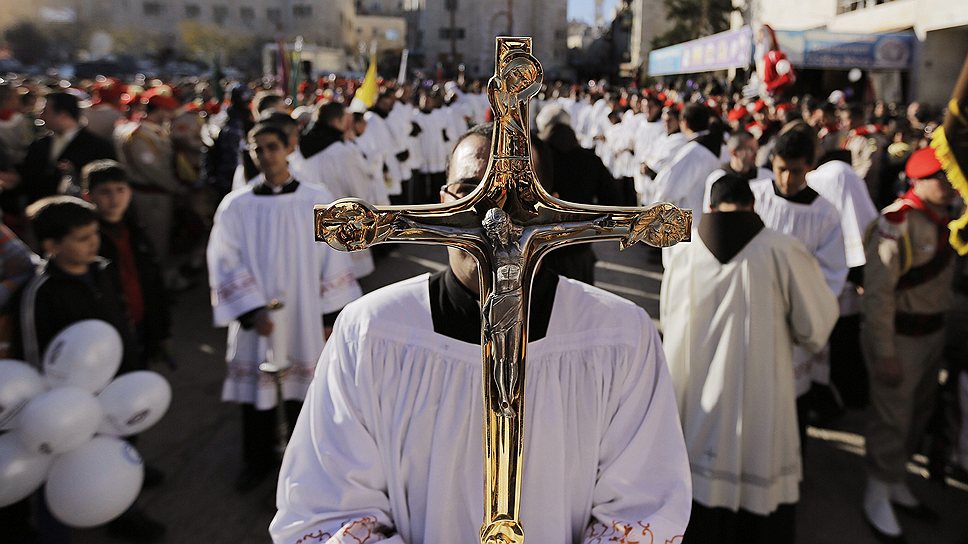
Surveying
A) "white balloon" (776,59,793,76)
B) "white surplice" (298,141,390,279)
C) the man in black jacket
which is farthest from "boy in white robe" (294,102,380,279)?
"white balloon" (776,59,793,76)

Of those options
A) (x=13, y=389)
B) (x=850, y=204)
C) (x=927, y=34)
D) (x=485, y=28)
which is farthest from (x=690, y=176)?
(x=485, y=28)

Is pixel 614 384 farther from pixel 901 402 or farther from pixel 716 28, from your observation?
pixel 716 28

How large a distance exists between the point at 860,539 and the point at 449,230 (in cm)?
337

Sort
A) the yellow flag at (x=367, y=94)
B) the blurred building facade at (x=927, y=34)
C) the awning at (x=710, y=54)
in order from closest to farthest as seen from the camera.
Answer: the yellow flag at (x=367, y=94) < the awning at (x=710, y=54) < the blurred building facade at (x=927, y=34)

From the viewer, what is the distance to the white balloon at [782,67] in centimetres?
803

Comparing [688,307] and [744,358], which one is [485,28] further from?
→ [744,358]

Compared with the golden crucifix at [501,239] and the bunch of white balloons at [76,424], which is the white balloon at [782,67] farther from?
the golden crucifix at [501,239]

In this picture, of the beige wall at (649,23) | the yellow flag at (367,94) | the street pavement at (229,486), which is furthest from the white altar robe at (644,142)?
the beige wall at (649,23)

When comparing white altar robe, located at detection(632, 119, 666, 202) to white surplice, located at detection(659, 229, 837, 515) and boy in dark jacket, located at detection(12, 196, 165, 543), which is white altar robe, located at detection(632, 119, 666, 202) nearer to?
white surplice, located at detection(659, 229, 837, 515)

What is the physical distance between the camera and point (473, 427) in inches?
63.8

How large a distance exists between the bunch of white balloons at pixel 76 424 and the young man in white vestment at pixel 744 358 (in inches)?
96.4

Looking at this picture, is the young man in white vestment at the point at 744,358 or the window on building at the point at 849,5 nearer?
the young man in white vestment at the point at 744,358

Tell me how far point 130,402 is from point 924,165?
381cm

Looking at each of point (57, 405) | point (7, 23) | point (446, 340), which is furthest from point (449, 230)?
point (7, 23)
